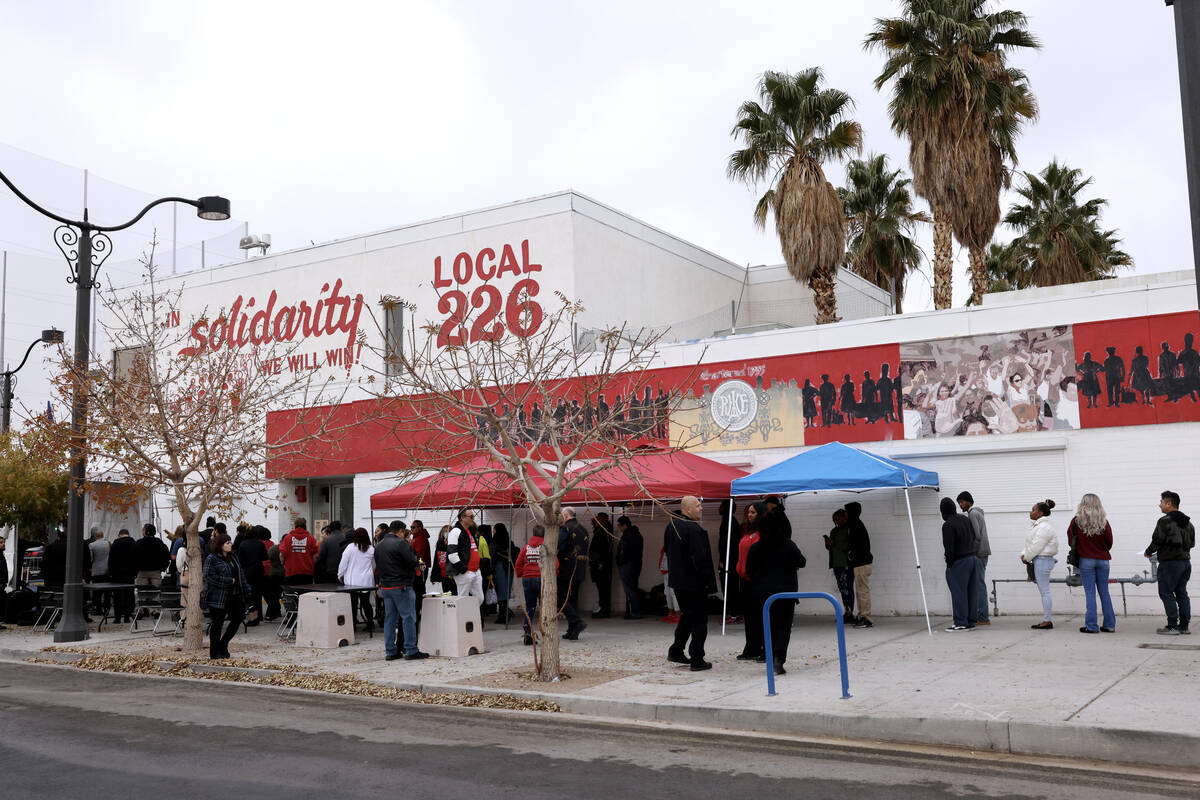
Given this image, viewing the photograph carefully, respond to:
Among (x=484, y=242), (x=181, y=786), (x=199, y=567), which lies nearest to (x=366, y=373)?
(x=484, y=242)

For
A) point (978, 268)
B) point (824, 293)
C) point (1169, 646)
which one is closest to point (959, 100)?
point (978, 268)

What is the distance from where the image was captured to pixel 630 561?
17.1 meters

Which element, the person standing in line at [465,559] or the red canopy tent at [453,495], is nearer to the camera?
the person standing in line at [465,559]

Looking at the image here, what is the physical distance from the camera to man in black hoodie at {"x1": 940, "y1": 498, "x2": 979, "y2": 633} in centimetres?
1341

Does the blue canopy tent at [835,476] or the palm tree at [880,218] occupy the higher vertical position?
the palm tree at [880,218]

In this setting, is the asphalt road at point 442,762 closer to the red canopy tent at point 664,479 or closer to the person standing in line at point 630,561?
the red canopy tent at point 664,479

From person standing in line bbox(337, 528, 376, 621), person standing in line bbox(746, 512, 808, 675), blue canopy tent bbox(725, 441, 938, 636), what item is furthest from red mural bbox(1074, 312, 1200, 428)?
person standing in line bbox(337, 528, 376, 621)

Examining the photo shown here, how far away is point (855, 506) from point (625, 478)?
3567 mm

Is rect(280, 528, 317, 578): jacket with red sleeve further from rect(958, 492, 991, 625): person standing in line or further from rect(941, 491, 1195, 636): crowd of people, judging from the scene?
rect(958, 492, 991, 625): person standing in line

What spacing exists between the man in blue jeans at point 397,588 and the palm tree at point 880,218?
23625 mm

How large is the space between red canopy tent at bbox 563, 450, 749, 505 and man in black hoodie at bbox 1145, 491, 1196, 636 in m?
5.84

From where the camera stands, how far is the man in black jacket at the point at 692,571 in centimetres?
1089

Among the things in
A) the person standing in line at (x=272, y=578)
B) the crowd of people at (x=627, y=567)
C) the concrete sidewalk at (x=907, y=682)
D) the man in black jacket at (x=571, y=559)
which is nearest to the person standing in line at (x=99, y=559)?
the crowd of people at (x=627, y=567)

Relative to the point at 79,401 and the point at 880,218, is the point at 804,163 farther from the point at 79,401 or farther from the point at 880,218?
the point at 79,401
